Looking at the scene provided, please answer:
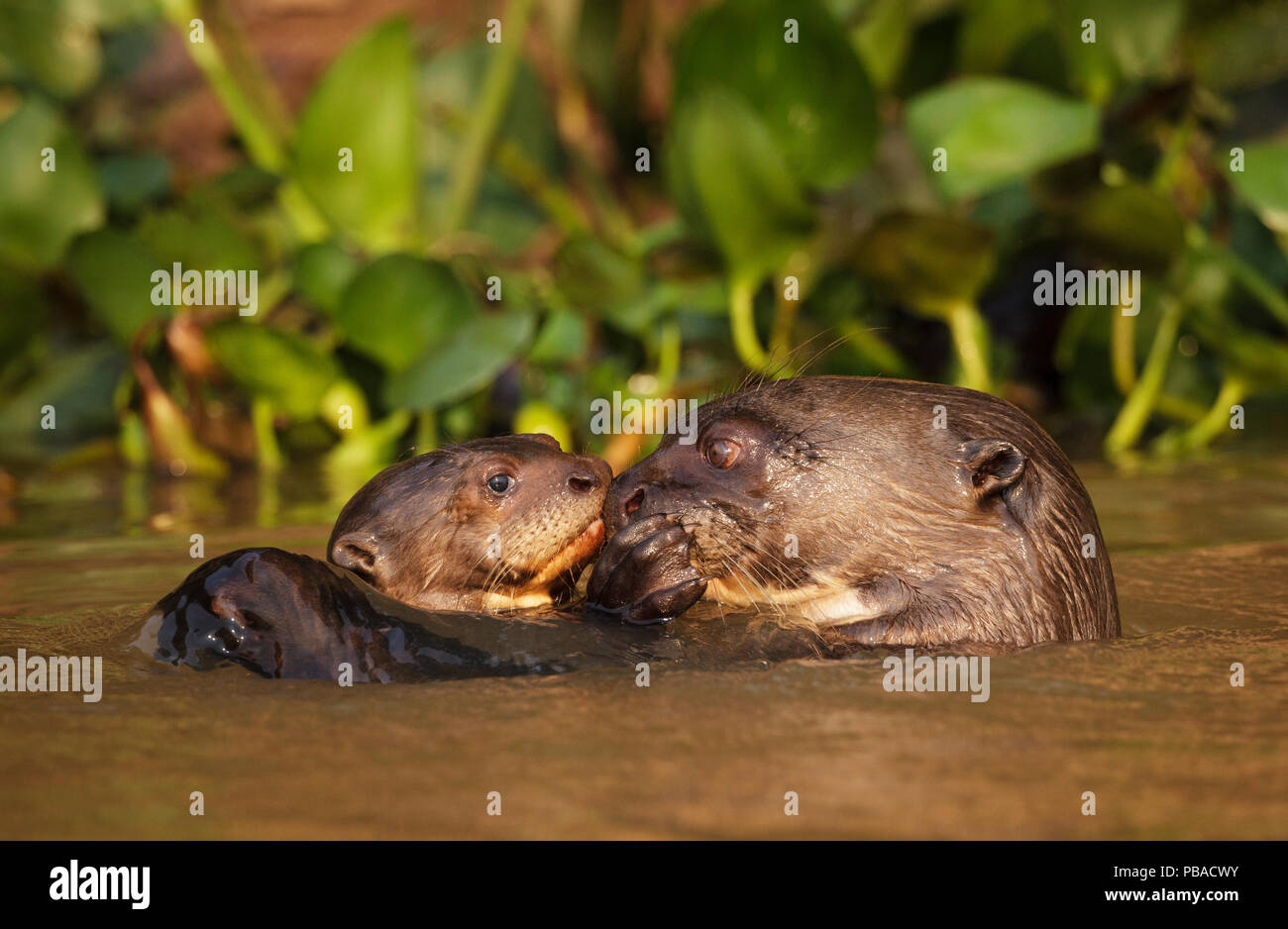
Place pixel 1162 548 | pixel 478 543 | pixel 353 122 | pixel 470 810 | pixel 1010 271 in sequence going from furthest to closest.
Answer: pixel 1010 271, pixel 353 122, pixel 1162 548, pixel 478 543, pixel 470 810

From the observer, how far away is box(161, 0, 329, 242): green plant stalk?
7465mm

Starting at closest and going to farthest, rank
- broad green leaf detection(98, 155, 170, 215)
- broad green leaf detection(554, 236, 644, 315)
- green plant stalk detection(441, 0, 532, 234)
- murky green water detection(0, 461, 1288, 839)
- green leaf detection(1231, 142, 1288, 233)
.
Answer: murky green water detection(0, 461, 1288, 839) → green leaf detection(1231, 142, 1288, 233) → broad green leaf detection(554, 236, 644, 315) → green plant stalk detection(441, 0, 532, 234) → broad green leaf detection(98, 155, 170, 215)

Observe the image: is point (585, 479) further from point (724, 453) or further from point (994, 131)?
point (994, 131)

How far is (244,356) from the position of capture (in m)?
6.57

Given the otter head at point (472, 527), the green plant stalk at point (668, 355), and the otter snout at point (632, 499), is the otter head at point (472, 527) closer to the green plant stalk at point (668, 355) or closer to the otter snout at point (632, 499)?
the otter snout at point (632, 499)

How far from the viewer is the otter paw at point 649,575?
325cm

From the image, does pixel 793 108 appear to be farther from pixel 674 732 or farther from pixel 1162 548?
pixel 674 732

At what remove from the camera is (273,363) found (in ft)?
21.8

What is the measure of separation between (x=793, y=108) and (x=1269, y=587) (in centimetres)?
321

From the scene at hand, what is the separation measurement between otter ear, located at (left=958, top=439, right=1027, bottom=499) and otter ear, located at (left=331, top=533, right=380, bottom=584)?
4.42 feet

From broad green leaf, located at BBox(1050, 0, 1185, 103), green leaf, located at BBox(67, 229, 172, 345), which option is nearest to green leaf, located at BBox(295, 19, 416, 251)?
green leaf, located at BBox(67, 229, 172, 345)

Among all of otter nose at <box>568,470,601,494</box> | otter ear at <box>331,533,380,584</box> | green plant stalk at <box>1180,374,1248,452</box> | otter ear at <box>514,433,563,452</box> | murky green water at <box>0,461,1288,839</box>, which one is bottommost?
murky green water at <box>0,461,1288,839</box>

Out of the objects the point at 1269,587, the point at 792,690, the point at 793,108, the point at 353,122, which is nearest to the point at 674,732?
the point at 792,690

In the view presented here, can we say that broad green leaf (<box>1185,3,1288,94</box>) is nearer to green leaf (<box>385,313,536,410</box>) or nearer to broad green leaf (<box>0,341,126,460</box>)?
green leaf (<box>385,313,536,410</box>)
